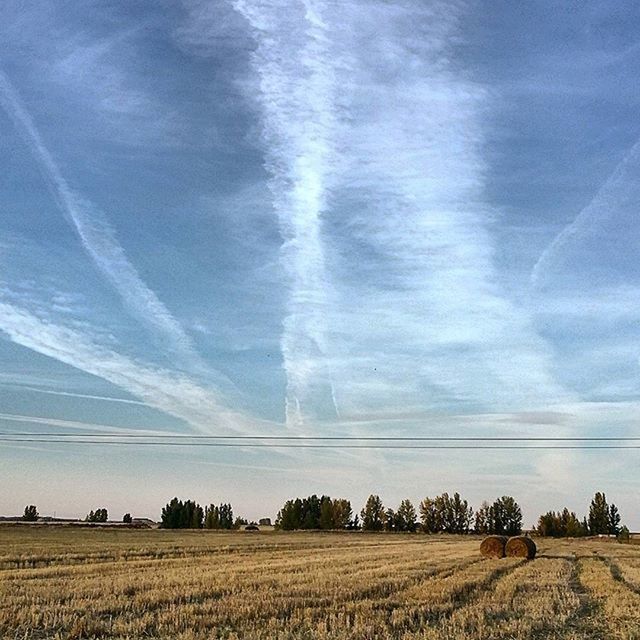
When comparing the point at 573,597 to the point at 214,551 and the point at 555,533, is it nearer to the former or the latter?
the point at 214,551

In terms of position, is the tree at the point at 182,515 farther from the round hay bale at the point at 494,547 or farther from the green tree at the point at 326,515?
the round hay bale at the point at 494,547

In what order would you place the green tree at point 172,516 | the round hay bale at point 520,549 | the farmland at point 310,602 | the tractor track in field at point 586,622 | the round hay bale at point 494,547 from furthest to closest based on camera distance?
the green tree at point 172,516 < the round hay bale at point 494,547 < the round hay bale at point 520,549 < the tractor track in field at point 586,622 < the farmland at point 310,602

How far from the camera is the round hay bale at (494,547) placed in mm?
43312

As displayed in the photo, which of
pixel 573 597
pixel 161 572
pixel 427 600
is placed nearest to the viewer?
pixel 427 600

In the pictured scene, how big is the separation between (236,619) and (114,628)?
2633mm

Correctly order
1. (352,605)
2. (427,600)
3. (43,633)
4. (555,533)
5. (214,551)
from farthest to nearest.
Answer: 1. (555,533)
2. (214,551)
3. (427,600)
4. (352,605)
5. (43,633)

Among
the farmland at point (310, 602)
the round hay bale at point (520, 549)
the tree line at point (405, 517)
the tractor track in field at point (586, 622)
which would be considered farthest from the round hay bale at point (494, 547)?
the tree line at point (405, 517)

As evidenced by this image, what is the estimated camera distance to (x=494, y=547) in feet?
144

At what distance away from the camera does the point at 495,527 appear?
163 metres

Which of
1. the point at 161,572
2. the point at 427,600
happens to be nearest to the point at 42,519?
the point at 161,572

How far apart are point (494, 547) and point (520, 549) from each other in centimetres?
169

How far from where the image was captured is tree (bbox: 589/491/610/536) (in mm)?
156500

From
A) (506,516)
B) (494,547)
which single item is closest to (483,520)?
(506,516)

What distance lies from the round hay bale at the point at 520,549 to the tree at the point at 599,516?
4906 inches
